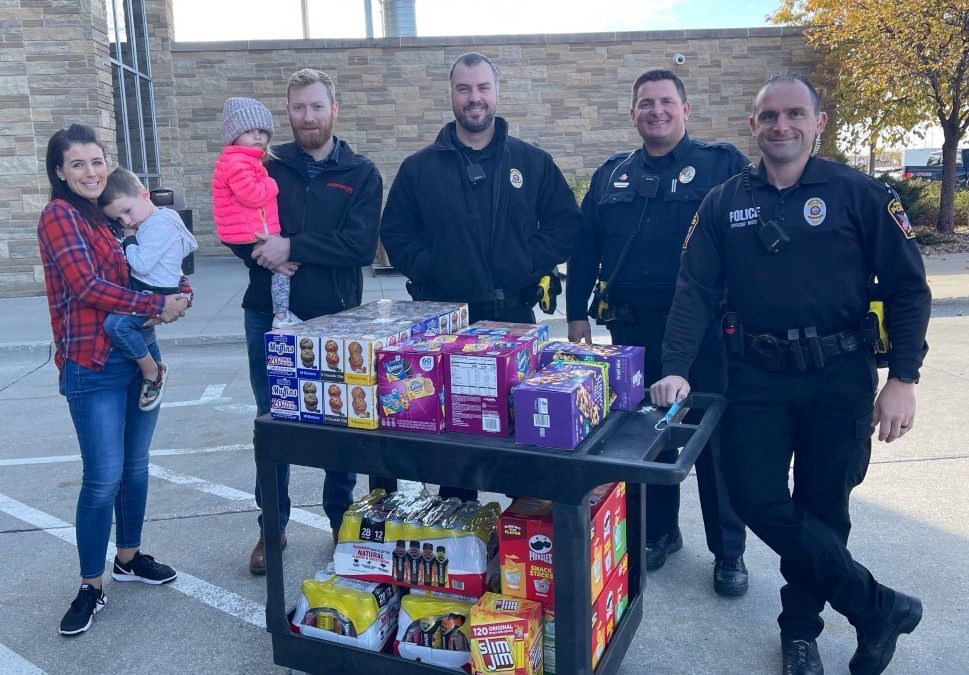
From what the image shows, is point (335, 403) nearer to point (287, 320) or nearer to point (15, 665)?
point (287, 320)

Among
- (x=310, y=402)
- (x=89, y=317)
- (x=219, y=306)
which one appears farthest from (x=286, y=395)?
(x=219, y=306)

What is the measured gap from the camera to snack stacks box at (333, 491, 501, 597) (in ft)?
9.07

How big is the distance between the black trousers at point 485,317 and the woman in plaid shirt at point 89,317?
50.7 inches

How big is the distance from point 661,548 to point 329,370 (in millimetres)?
1999

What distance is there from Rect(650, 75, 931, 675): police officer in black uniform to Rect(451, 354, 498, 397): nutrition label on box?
638 millimetres

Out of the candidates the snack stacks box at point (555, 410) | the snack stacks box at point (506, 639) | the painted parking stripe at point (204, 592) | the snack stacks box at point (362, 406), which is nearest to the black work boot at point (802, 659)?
the snack stacks box at point (506, 639)

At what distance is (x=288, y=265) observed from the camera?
3.63 meters

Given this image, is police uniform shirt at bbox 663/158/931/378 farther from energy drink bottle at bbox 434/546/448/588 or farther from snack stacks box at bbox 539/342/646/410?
energy drink bottle at bbox 434/546/448/588

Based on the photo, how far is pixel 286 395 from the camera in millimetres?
2646

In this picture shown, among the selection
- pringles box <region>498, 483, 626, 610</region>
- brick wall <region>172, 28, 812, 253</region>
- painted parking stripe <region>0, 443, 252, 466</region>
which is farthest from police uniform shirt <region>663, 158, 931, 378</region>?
brick wall <region>172, 28, 812, 253</region>

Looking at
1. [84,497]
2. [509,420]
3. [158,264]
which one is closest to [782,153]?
[509,420]

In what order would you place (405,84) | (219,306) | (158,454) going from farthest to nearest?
(405,84) → (219,306) → (158,454)

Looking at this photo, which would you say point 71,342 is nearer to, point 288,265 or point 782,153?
point 288,265

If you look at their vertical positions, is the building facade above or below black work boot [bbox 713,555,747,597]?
above
